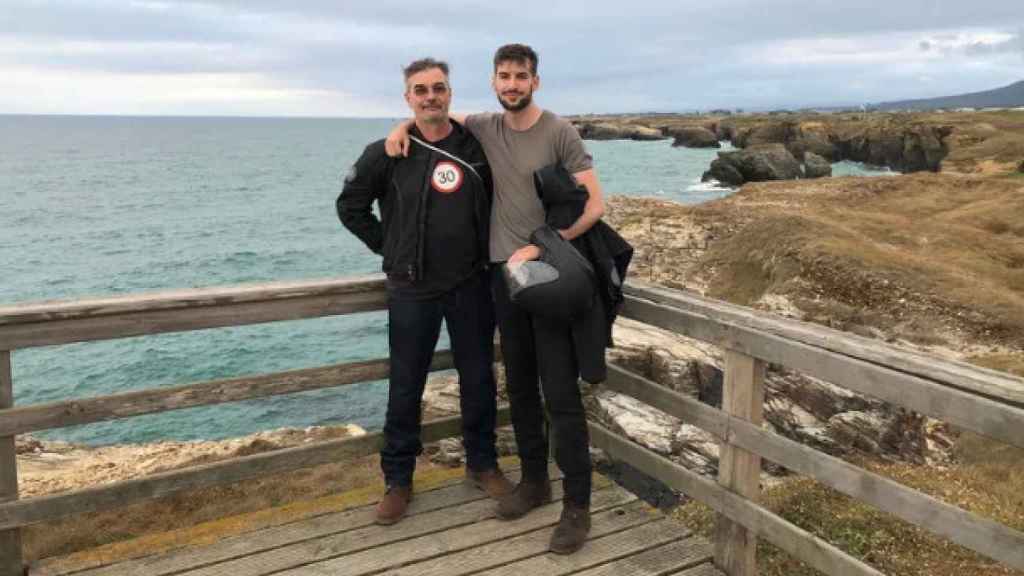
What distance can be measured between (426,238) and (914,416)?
6.87 metres

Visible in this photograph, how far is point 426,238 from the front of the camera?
15.0 feet

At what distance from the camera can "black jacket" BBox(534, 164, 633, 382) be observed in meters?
4.20

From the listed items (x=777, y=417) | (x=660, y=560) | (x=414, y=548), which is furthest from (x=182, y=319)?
(x=777, y=417)

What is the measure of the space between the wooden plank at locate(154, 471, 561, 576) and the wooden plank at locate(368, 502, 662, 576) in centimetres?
31

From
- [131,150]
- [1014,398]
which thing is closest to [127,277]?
[1014,398]

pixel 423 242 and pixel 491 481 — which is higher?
pixel 423 242

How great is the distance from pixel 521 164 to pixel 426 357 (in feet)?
4.33

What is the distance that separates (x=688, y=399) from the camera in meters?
4.48

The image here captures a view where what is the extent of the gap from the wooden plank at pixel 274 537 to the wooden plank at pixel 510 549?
0.52 meters

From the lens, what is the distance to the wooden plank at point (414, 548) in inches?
170

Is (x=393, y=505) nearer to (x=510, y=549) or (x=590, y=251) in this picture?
(x=510, y=549)

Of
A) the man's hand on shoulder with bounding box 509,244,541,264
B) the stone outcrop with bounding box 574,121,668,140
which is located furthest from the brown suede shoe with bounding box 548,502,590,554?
the stone outcrop with bounding box 574,121,668,140

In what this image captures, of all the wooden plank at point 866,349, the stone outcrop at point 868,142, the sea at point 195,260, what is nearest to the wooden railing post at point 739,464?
the wooden plank at point 866,349

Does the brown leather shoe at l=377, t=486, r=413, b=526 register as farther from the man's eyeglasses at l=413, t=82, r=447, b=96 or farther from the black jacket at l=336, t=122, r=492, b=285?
the man's eyeglasses at l=413, t=82, r=447, b=96
